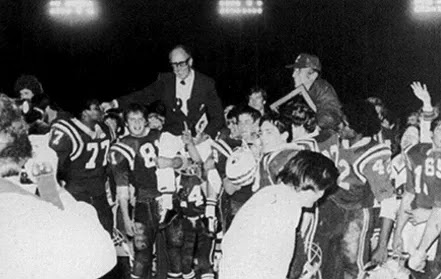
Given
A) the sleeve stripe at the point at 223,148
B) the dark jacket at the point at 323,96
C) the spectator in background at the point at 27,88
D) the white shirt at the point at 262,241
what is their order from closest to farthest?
1. the white shirt at the point at 262,241
2. the sleeve stripe at the point at 223,148
3. the dark jacket at the point at 323,96
4. the spectator in background at the point at 27,88

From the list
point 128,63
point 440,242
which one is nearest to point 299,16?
point 128,63

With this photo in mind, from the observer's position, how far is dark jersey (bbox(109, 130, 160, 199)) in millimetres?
6762

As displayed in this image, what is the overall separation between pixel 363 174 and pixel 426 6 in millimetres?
6163

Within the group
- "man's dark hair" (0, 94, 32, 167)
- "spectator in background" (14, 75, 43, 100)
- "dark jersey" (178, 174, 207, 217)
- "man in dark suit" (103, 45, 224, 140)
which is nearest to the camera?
"man's dark hair" (0, 94, 32, 167)

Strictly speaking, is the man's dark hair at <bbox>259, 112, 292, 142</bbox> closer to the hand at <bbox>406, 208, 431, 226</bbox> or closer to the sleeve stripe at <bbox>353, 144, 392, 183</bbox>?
the sleeve stripe at <bbox>353, 144, 392, 183</bbox>

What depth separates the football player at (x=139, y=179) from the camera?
6.72 metres

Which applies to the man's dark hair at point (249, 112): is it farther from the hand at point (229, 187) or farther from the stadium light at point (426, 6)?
the stadium light at point (426, 6)

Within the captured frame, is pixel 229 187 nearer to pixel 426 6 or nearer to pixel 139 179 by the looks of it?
pixel 139 179

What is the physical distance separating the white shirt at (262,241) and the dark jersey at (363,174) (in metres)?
2.26

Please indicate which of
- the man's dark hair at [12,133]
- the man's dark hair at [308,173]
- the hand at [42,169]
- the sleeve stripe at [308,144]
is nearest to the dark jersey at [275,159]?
the sleeve stripe at [308,144]

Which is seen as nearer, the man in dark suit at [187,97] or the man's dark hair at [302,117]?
the man's dark hair at [302,117]

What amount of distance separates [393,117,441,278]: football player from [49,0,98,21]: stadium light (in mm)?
6871

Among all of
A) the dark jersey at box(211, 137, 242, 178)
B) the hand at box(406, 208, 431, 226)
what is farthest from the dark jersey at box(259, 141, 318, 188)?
the hand at box(406, 208, 431, 226)

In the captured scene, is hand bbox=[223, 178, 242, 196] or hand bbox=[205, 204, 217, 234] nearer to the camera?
hand bbox=[223, 178, 242, 196]
